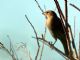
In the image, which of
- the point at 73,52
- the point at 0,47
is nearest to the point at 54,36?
the point at 0,47

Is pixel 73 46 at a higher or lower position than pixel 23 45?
higher

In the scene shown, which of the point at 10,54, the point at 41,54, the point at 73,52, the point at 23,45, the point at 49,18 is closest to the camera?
the point at 73,52

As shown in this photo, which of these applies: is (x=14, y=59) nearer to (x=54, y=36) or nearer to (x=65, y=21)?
(x=65, y=21)

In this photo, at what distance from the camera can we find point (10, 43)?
395 cm

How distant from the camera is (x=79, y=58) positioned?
6.36ft

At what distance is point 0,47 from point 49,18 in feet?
14.6

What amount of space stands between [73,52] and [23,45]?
2.18m

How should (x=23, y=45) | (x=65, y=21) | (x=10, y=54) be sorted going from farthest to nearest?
1. (x=23, y=45)
2. (x=10, y=54)
3. (x=65, y=21)

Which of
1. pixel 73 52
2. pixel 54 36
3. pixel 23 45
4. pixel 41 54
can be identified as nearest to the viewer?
pixel 73 52

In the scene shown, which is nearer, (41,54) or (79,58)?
(79,58)

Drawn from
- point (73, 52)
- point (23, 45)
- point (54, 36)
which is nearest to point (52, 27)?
point (54, 36)

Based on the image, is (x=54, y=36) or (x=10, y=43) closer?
(x=10, y=43)

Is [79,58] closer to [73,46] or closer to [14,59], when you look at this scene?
[73,46]

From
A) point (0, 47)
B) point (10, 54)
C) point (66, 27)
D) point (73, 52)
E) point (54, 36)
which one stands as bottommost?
point (54, 36)
